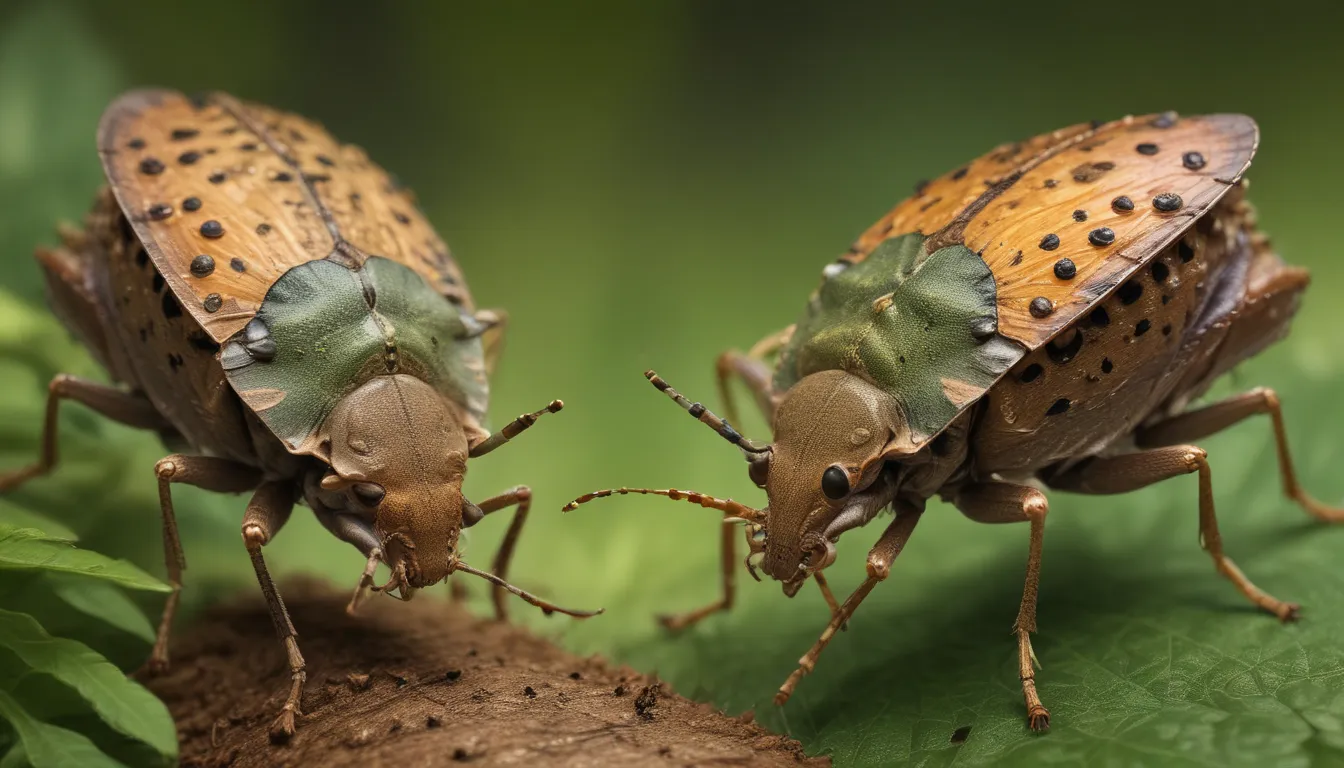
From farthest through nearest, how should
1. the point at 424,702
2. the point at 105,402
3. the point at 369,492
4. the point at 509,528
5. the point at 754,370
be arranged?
1. the point at 754,370
2. the point at 105,402
3. the point at 509,528
4. the point at 369,492
5. the point at 424,702

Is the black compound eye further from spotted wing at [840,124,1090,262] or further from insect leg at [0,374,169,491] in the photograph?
insect leg at [0,374,169,491]

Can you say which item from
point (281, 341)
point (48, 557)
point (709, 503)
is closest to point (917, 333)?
point (709, 503)

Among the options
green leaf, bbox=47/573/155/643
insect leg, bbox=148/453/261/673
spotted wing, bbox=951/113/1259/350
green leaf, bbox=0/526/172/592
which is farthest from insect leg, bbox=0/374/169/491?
A: spotted wing, bbox=951/113/1259/350

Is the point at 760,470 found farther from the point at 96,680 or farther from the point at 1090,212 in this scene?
the point at 96,680

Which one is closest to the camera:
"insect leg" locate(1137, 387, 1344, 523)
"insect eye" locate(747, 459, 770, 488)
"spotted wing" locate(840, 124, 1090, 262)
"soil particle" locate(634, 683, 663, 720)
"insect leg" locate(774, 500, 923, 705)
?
"soil particle" locate(634, 683, 663, 720)

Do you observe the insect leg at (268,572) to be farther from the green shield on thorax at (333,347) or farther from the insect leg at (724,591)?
the insect leg at (724,591)

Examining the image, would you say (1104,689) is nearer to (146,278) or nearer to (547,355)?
(146,278)
